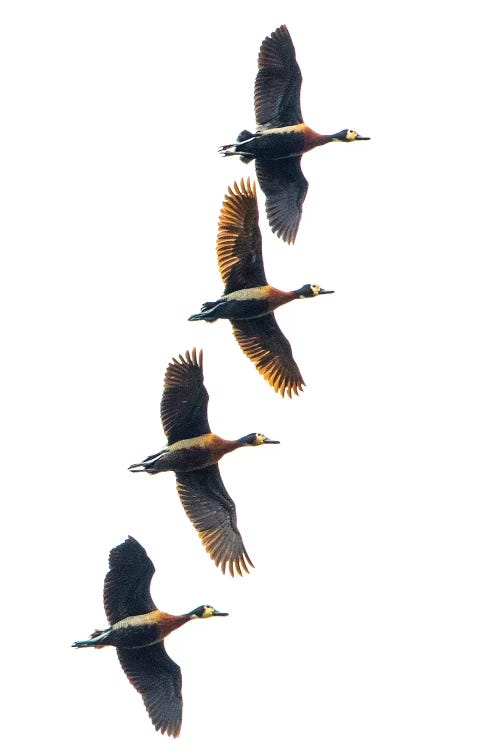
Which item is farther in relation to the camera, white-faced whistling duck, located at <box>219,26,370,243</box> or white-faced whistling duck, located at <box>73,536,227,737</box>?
white-faced whistling duck, located at <box>219,26,370,243</box>

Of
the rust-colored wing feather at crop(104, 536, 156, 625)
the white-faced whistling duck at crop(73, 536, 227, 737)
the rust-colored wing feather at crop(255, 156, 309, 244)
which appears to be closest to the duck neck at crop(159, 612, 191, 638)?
the white-faced whistling duck at crop(73, 536, 227, 737)

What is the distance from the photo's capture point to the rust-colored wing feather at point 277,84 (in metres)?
33.4

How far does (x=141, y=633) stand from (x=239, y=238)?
582 cm

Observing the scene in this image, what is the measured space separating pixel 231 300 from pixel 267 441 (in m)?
2.06

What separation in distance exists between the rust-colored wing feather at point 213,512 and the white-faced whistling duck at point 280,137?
4.01 metres

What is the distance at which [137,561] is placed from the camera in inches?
1171

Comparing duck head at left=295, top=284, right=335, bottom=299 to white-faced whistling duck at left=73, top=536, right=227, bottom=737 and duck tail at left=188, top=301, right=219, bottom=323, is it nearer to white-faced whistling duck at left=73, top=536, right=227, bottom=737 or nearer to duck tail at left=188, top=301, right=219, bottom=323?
duck tail at left=188, top=301, right=219, bottom=323

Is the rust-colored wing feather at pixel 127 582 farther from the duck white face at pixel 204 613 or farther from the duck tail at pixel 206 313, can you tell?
the duck tail at pixel 206 313

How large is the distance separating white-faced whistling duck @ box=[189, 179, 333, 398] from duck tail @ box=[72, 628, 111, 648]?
474 cm

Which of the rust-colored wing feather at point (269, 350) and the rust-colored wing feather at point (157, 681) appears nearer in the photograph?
the rust-colored wing feather at point (157, 681)

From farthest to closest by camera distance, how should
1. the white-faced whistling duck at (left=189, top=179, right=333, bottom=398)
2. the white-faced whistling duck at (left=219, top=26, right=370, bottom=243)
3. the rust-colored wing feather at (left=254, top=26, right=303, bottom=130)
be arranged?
1. the rust-colored wing feather at (left=254, top=26, right=303, bottom=130)
2. the white-faced whistling duck at (left=219, top=26, right=370, bottom=243)
3. the white-faced whistling duck at (left=189, top=179, right=333, bottom=398)

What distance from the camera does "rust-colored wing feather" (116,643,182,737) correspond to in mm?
30234

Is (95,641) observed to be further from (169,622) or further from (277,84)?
(277,84)

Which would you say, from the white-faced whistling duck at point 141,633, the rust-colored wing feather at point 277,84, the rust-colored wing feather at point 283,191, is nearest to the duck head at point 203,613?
the white-faced whistling duck at point 141,633
